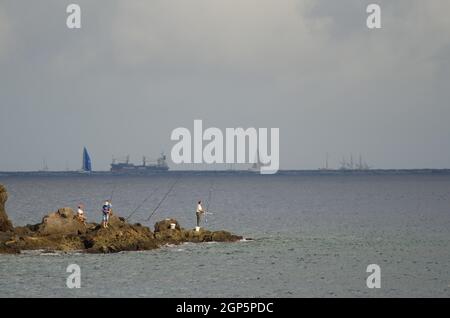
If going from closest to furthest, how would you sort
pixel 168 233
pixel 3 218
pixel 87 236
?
pixel 87 236, pixel 3 218, pixel 168 233

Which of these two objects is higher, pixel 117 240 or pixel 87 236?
pixel 87 236

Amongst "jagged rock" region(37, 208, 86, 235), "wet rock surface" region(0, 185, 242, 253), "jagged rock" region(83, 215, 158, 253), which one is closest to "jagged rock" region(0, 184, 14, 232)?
"wet rock surface" region(0, 185, 242, 253)

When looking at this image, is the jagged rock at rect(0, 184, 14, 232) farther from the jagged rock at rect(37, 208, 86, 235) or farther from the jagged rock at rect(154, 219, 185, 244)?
the jagged rock at rect(154, 219, 185, 244)

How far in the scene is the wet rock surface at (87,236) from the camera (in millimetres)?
47656

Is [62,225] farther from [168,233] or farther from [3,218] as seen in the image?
[168,233]

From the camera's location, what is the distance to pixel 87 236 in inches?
1919

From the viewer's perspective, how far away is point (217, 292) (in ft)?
121

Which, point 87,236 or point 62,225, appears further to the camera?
point 62,225

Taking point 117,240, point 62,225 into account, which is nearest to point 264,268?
point 117,240

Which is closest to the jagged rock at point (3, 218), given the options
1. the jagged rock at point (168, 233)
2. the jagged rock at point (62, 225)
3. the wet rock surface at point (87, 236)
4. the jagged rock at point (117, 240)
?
the wet rock surface at point (87, 236)

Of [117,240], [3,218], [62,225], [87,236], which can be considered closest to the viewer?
[117,240]
